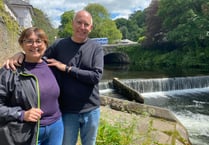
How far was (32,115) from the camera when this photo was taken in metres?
1.99

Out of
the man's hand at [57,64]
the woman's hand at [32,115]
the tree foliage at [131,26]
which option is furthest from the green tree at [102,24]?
the woman's hand at [32,115]

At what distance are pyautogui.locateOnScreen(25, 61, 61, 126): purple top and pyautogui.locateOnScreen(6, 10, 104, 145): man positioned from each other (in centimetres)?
13

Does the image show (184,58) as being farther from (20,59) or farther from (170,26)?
(20,59)

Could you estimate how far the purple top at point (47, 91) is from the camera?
2113 millimetres


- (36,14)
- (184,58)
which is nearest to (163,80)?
(184,58)

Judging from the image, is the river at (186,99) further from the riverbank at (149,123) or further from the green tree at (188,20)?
the green tree at (188,20)

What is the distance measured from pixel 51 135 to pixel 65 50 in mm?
676

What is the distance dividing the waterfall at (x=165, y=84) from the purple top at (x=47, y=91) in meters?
15.2

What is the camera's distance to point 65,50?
2.43 metres

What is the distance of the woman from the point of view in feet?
6.45

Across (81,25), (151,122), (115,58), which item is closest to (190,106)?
(151,122)

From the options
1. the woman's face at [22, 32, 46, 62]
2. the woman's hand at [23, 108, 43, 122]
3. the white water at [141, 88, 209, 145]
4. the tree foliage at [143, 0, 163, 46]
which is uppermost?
the tree foliage at [143, 0, 163, 46]

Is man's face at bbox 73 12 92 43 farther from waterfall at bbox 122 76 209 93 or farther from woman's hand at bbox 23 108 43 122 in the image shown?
waterfall at bbox 122 76 209 93

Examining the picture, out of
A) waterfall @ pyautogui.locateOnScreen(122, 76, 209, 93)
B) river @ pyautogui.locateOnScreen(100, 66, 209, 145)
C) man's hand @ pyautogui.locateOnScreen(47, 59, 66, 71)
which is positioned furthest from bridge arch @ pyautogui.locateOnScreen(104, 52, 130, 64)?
man's hand @ pyautogui.locateOnScreen(47, 59, 66, 71)
